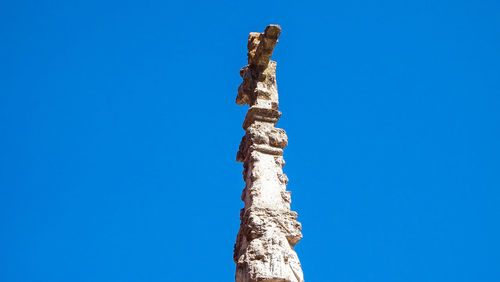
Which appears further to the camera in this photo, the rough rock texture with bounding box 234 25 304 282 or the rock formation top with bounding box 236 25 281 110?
the rock formation top with bounding box 236 25 281 110

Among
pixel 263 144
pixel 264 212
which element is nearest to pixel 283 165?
pixel 263 144

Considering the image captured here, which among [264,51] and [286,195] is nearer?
[286,195]

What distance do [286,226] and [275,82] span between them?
2485mm

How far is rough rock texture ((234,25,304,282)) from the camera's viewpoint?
261 inches

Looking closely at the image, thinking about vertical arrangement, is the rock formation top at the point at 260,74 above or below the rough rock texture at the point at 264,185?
above

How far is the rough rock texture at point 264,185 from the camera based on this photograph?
6.64 m

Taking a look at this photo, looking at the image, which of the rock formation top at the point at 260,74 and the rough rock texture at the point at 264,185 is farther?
the rock formation top at the point at 260,74

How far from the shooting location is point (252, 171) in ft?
25.0

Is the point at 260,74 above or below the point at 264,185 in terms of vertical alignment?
above

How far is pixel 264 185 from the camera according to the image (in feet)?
24.5

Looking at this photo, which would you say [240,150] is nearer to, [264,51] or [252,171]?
[252,171]

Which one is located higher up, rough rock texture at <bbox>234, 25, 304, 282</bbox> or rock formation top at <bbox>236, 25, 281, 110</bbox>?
rock formation top at <bbox>236, 25, 281, 110</bbox>

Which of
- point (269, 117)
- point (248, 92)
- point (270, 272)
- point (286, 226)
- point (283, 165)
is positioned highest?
point (248, 92)

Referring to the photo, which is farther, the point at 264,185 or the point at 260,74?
the point at 260,74
